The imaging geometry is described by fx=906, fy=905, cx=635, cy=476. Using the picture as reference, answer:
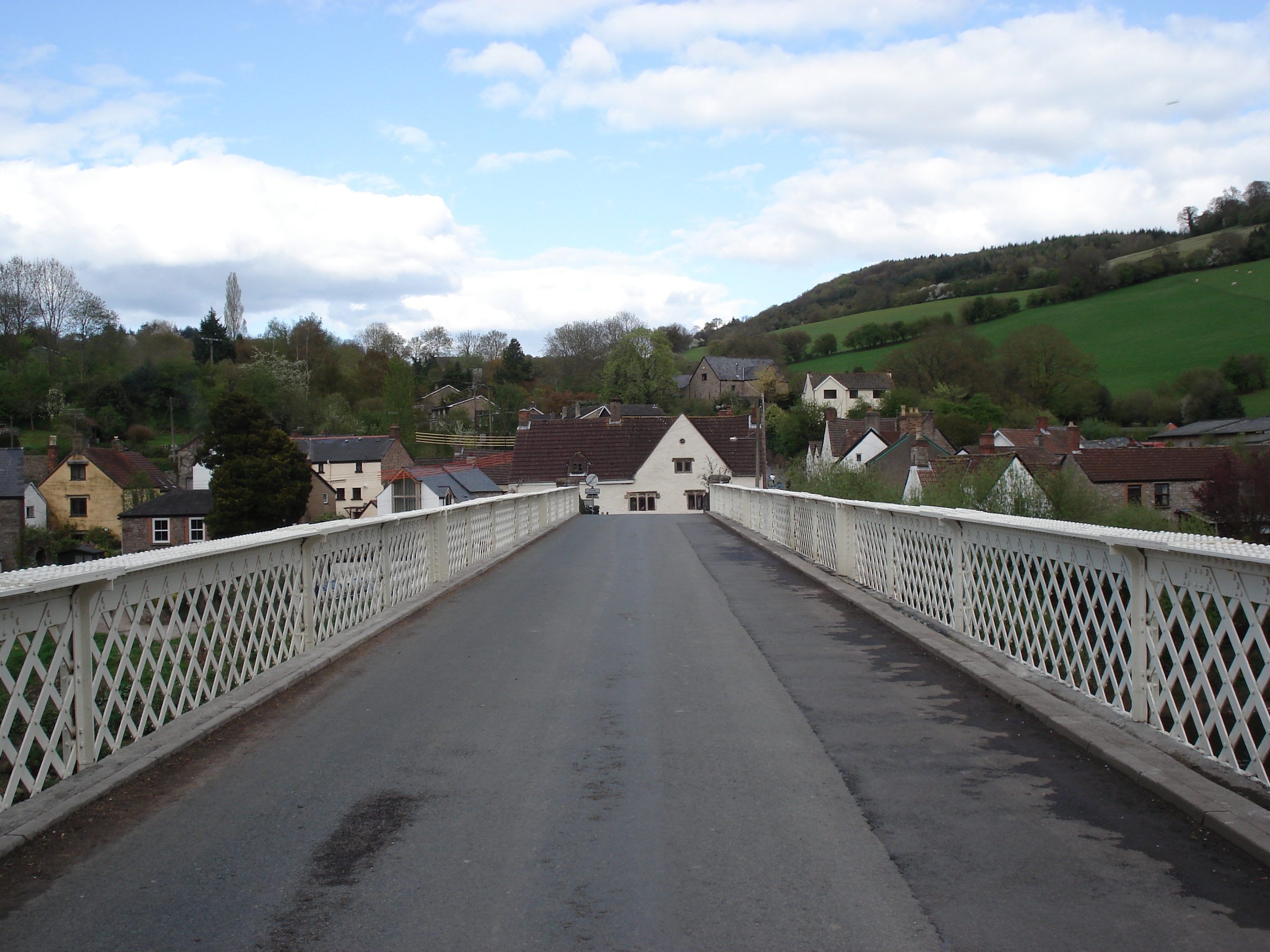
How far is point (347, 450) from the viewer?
66.2 meters

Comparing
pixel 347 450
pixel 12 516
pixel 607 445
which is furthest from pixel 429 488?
pixel 12 516

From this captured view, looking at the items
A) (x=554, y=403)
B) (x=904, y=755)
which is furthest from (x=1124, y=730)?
(x=554, y=403)

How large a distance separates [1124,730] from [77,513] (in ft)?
218

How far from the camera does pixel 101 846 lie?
3.79 meters

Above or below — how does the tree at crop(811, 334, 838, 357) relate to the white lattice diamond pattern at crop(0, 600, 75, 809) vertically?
above

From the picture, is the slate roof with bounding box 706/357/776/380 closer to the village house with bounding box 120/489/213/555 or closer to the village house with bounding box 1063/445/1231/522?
the village house with bounding box 1063/445/1231/522

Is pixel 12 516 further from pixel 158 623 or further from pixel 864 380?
pixel 864 380

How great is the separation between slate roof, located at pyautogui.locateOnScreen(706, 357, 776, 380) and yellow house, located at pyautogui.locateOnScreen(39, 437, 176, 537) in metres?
67.5

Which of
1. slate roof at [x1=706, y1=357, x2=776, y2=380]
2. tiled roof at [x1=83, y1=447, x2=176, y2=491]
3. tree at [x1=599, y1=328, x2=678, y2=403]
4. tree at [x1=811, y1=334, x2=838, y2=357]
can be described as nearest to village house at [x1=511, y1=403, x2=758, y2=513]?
tiled roof at [x1=83, y1=447, x2=176, y2=491]

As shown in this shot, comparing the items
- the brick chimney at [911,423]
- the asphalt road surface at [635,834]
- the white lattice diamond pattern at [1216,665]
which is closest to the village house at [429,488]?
the brick chimney at [911,423]

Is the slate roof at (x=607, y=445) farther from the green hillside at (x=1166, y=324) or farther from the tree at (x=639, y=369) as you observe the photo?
the tree at (x=639, y=369)

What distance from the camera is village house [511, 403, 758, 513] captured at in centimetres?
6094

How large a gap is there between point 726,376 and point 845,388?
19.3m

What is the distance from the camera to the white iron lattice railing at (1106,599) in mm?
4219
